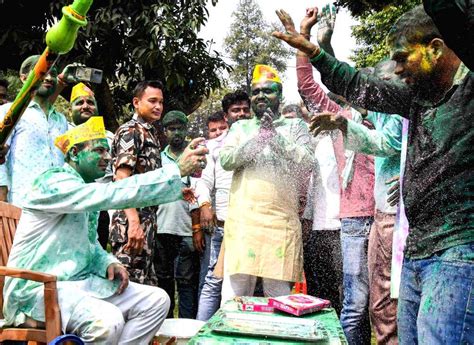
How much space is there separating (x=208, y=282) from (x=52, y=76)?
6.25 ft

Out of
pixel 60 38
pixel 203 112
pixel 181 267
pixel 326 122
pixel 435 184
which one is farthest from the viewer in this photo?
pixel 203 112

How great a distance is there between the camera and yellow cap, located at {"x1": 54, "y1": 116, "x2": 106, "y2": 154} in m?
3.36

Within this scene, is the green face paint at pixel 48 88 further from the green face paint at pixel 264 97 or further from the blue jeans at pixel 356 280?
the blue jeans at pixel 356 280

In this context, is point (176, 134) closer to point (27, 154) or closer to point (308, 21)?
point (27, 154)

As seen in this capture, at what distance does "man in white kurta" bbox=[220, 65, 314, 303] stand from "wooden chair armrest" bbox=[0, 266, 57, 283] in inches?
60.5

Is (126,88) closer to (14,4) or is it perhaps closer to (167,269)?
(14,4)

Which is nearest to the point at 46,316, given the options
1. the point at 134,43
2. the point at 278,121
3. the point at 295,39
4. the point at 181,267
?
the point at 295,39

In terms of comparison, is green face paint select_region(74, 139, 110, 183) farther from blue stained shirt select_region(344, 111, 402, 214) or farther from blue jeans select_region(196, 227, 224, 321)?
blue jeans select_region(196, 227, 224, 321)

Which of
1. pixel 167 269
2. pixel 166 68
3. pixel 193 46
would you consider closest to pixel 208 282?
pixel 167 269

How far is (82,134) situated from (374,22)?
611 inches

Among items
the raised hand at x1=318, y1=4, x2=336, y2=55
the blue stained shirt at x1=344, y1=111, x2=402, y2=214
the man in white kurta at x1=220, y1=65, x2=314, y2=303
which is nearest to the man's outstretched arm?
the blue stained shirt at x1=344, y1=111, x2=402, y2=214

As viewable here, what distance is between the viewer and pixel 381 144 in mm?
3373

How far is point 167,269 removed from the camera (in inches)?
203

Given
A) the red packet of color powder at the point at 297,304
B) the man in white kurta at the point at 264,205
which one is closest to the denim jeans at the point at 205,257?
the man in white kurta at the point at 264,205
